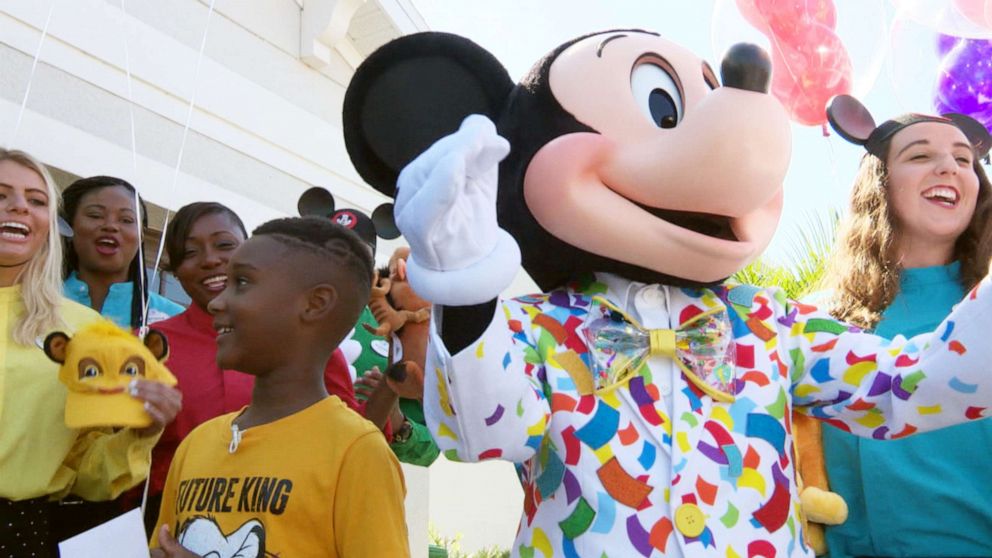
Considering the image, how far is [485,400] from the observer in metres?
1.72

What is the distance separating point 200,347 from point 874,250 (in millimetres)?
1878

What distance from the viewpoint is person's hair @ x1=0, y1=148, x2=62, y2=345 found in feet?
8.05

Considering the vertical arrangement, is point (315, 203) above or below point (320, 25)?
below

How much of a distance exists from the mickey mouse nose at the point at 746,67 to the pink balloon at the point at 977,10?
2.67 m

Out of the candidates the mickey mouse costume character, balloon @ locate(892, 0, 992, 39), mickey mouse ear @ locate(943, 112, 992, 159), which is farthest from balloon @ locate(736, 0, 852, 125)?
the mickey mouse costume character

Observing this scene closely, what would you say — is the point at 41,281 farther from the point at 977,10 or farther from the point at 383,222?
the point at 977,10

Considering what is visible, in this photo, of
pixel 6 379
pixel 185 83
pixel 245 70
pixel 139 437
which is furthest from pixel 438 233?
pixel 245 70

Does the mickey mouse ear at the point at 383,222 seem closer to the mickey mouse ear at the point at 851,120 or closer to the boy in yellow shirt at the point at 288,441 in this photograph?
the boy in yellow shirt at the point at 288,441

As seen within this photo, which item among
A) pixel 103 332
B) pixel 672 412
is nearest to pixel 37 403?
pixel 103 332

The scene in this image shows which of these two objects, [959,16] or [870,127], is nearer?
[870,127]

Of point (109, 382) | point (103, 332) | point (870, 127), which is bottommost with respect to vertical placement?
point (109, 382)

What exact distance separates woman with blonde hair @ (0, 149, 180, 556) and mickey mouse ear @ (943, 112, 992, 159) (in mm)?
2277

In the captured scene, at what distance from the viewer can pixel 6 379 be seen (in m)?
2.37

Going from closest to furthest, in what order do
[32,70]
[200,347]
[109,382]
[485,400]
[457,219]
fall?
[457,219] < [485,400] < [109,382] < [200,347] < [32,70]
